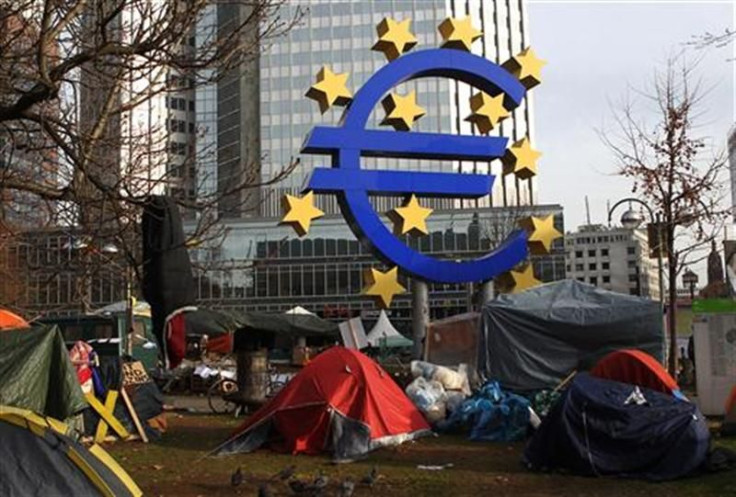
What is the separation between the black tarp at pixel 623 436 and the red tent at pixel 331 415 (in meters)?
2.74

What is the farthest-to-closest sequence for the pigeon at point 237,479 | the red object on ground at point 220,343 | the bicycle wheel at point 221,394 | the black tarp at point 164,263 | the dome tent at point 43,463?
the red object on ground at point 220,343 → the bicycle wheel at point 221,394 → the pigeon at point 237,479 → the black tarp at point 164,263 → the dome tent at point 43,463

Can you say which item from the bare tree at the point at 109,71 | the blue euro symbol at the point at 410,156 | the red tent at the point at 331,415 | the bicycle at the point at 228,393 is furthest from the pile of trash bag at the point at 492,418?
the bare tree at the point at 109,71

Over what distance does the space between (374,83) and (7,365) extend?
1039cm

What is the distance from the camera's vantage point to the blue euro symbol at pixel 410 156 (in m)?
18.4

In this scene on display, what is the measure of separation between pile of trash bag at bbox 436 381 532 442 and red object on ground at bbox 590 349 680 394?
2000 mm

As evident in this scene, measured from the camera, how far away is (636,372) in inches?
463

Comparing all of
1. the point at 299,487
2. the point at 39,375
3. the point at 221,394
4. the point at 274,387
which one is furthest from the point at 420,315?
the point at 299,487

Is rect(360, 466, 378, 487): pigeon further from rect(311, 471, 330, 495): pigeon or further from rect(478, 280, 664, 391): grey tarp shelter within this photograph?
rect(478, 280, 664, 391): grey tarp shelter

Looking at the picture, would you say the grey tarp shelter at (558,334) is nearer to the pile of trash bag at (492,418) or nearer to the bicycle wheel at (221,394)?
the pile of trash bag at (492,418)

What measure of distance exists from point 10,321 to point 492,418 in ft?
26.6

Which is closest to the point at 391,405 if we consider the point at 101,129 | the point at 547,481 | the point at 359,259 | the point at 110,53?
the point at 547,481

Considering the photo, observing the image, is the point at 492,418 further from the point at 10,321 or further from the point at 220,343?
the point at 220,343

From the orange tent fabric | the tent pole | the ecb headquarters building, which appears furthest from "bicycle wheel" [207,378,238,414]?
the ecb headquarters building

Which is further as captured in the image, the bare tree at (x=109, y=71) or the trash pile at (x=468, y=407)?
the trash pile at (x=468, y=407)
